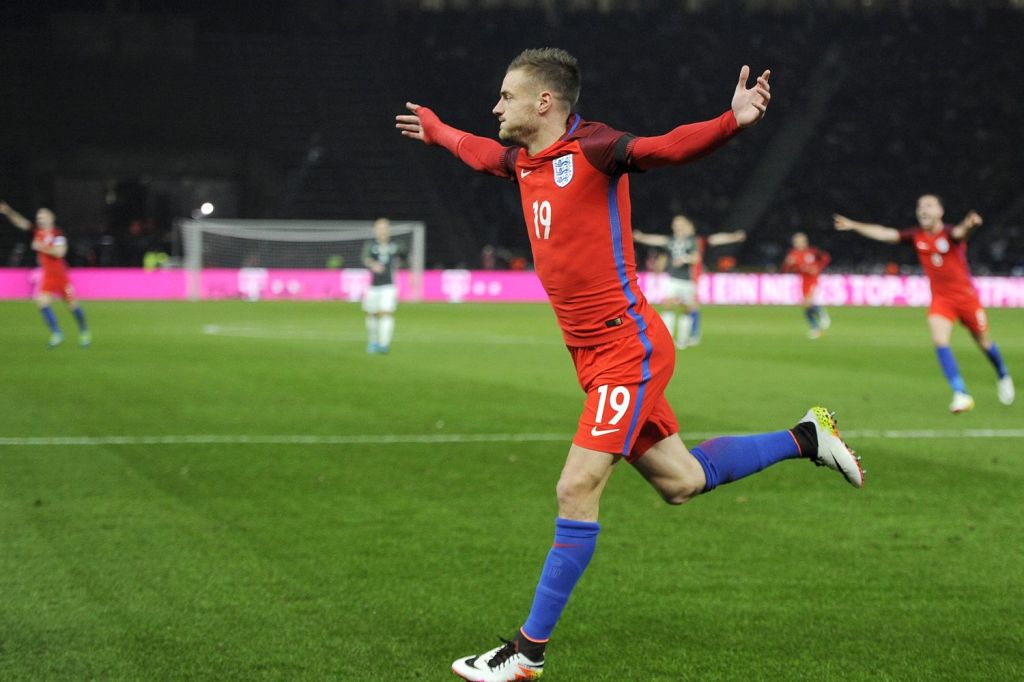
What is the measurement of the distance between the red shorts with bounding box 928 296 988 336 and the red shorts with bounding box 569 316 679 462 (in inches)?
377

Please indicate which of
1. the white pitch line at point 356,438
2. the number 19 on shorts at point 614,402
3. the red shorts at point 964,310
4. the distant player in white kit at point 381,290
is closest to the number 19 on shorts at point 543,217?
the number 19 on shorts at point 614,402

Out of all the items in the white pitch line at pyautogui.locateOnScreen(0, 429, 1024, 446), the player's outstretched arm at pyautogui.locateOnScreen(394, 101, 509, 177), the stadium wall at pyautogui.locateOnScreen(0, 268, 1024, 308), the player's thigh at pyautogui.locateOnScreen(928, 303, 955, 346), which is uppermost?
the player's outstretched arm at pyautogui.locateOnScreen(394, 101, 509, 177)

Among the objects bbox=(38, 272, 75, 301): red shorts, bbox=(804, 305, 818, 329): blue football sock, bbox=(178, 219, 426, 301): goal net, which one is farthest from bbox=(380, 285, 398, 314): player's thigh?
bbox=(178, 219, 426, 301): goal net

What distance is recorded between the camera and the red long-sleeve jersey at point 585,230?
4656 millimetres

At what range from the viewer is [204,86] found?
48.0 m

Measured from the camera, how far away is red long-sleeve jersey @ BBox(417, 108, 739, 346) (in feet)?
15.3

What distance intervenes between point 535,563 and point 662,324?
1801 mm

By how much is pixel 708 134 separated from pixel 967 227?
918 cm

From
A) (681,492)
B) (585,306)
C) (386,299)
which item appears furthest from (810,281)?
(585,306)

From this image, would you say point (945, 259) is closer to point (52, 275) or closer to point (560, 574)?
point (560, 574)

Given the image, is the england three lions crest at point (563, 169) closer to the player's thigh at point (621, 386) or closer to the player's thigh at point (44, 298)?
the player's thigh at point (621, 386)

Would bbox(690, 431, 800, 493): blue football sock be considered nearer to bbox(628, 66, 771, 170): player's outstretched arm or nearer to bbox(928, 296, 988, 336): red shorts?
bbox(628, 66, 771, 170): player's outstretched arm

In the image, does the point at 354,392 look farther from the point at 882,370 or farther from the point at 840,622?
the point at 840,622

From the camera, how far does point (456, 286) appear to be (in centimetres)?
4094
